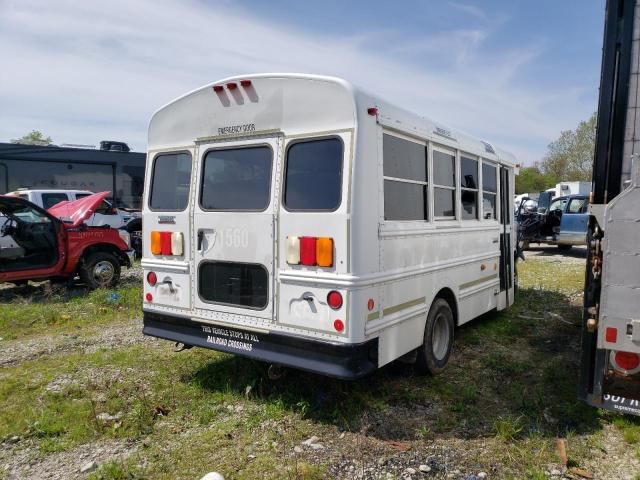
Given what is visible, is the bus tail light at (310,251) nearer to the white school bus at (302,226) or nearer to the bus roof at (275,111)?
the white school bus at (302,226)

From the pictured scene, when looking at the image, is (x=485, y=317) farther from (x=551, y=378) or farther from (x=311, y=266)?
(x=311, y=266)

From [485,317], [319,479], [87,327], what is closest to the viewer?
[319,479]

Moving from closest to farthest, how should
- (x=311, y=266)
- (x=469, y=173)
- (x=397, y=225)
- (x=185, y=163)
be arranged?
(x=311, y=266), (x=397, y=225), (x=185, y=163), (x=469, y=173)

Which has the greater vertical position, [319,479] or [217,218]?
[217,218]

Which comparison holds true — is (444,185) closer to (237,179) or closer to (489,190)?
(489,190)

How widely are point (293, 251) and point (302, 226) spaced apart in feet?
0.69

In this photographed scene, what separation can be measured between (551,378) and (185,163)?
13.4 ft

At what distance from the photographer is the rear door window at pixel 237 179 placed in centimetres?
416

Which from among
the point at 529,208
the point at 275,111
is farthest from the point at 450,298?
the point at 529,208

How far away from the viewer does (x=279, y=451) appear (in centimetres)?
352

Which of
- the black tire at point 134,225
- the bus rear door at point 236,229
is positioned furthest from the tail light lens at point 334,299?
the black tire at point 134,225

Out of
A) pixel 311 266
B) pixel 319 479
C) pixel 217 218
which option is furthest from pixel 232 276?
pixel 319 479

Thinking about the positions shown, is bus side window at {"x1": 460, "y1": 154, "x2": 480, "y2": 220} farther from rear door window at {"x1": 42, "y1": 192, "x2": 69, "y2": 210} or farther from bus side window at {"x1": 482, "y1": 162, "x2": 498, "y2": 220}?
rear door window at {"x1": 42, "y1": 192, "x2": 69, "y2": 210}

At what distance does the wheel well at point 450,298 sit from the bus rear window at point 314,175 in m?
1.97
